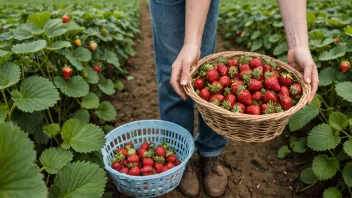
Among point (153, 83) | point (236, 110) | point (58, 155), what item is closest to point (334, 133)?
point (236, 110)

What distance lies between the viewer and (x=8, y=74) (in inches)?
58.7

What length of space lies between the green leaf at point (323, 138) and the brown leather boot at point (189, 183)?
73cm

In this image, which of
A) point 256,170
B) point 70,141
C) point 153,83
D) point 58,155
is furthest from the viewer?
point 153,83

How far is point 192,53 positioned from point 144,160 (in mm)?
739

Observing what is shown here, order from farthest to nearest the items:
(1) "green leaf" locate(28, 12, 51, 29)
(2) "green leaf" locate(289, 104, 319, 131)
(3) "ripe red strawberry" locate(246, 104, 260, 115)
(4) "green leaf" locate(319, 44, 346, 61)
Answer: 1. (4) "green leaf" locate(319, 44, 346, 61)
2. (2) "green leaf" locate(289, 104, 319, 131)
3. (1) "green leaf" locate(28, 12, 51, 29)
4. (3) "ripe red strawberry" locate(246, 104, 260, 115)

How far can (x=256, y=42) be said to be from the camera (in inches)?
148

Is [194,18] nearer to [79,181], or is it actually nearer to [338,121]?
[79,181]

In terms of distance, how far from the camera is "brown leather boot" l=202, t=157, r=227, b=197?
2.00 m

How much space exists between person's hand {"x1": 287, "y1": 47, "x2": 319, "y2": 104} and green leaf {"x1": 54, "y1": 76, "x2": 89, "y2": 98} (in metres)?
1.24

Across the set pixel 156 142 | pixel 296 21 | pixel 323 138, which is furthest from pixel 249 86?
pixel 156 142

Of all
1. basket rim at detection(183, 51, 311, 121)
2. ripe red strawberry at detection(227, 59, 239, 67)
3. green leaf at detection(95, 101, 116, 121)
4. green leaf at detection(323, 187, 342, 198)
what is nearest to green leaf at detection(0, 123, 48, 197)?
basket rim at detection(183, 51, 311, 121)

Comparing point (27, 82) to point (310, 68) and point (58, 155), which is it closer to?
point (58, 155)

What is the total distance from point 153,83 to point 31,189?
274 cm

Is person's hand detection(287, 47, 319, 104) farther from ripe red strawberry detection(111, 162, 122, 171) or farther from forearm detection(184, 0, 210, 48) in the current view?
ripe red strawberry detection(111, 162, 122, 171)
